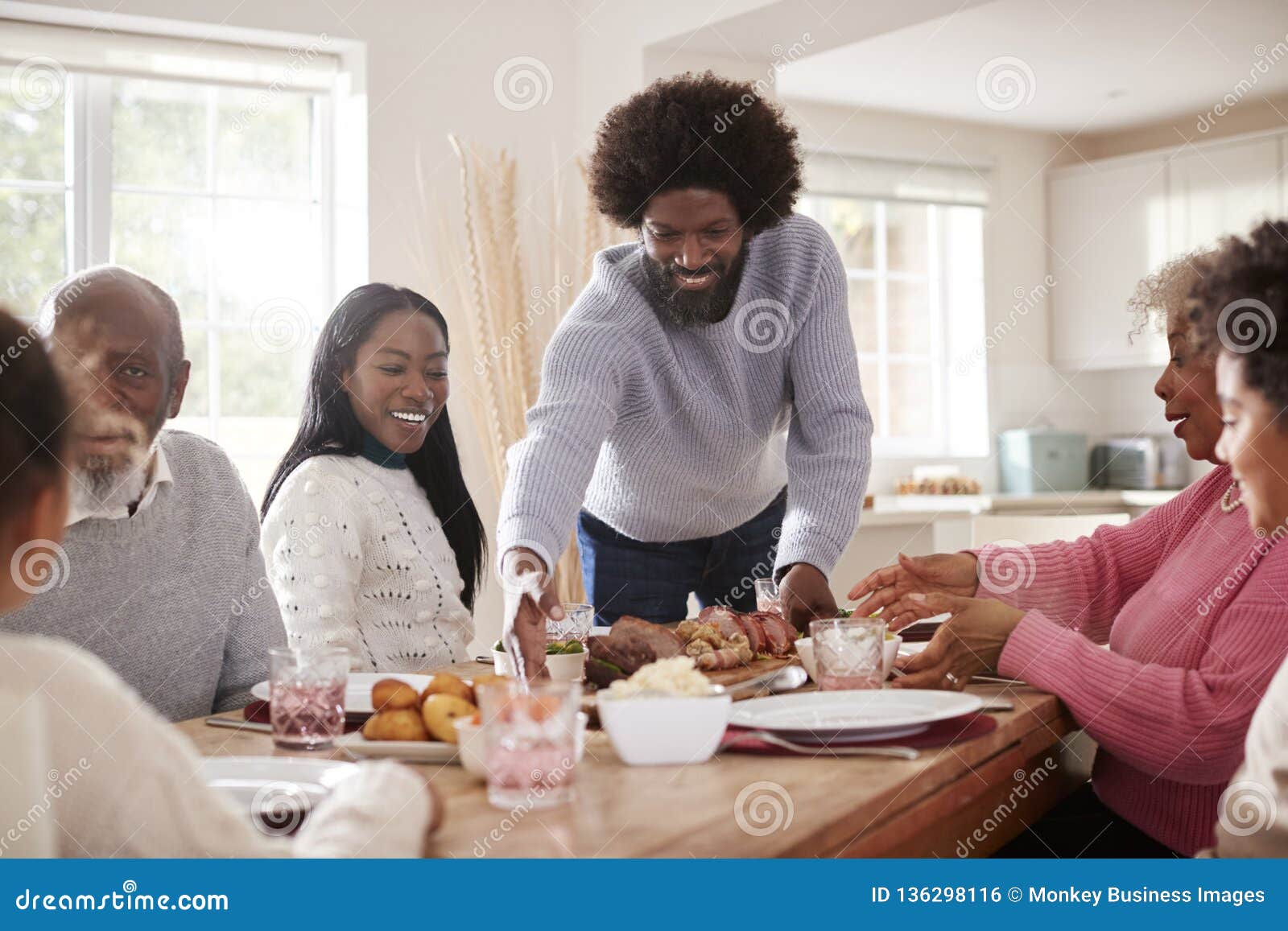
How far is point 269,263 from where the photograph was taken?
411 centimetres

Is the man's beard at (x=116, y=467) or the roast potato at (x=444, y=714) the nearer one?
the roast potato at (x=444, y=714)

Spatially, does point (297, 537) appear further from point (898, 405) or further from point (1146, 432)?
point (1146, 432)

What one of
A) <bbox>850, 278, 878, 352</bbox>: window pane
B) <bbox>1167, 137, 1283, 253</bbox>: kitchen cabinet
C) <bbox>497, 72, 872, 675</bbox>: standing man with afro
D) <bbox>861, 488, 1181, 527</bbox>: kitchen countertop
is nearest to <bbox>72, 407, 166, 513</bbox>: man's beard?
<bbox>497, 72, 872, 675</bbox>: standing man with afro

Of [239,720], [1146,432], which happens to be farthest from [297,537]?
[1146,432]

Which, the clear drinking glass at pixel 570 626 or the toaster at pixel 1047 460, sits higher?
the toaster at pixel 1047 460

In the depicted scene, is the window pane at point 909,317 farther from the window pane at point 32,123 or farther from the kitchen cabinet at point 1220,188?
the window pane at point 32,123

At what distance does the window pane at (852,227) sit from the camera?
554 centimetres

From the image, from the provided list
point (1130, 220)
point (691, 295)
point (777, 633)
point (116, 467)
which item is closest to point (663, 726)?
point (777, 633)

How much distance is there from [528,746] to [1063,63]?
475 cm

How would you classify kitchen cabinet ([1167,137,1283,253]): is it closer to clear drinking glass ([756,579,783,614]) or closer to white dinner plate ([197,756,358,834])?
clear drinking glass ([756,579,783,614])

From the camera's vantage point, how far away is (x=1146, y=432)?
19.6 feet

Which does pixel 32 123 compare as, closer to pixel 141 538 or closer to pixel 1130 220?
pixel 141 538

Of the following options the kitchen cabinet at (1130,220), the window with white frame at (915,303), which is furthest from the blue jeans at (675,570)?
the kitchen cabinet at (1130,220)

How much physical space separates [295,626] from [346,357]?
55 centimetres
